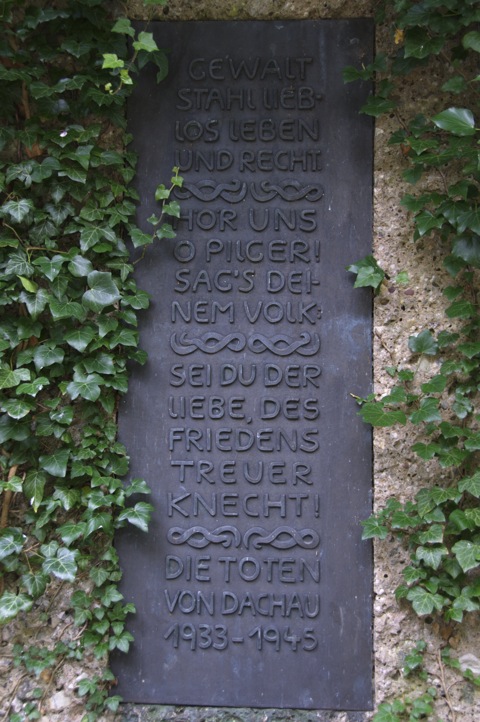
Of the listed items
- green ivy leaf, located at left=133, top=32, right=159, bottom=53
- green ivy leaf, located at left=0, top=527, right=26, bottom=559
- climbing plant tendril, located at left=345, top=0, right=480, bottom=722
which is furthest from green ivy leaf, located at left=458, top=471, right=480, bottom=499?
green ivy leaf, located at left=133, top=32, right=159, bottom=53

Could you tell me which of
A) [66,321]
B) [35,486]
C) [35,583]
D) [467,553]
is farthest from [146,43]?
[467,553]

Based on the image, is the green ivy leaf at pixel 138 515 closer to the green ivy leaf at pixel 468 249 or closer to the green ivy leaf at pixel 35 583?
the green ivy leaf at pixel 35 583

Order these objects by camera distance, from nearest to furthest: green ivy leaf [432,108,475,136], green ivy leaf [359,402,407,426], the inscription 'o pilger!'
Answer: green ivy leaf [432,108,475,136]
green ivy leaf [359,402,407,426]
the inscription 'o pilger!'

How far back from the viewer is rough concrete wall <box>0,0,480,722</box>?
7.13 feet

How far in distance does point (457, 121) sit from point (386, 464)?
104 cm

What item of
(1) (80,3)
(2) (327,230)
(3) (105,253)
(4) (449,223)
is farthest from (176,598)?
(1) (80,3)

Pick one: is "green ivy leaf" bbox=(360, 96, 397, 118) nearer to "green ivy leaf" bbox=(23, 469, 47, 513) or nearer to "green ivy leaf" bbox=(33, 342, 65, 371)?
"green ivy leaf" bbox=(33, 342, 65, 371)

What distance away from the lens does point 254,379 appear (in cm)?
228

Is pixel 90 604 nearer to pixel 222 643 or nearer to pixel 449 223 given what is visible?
pixel 222 643

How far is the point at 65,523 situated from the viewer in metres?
2.27

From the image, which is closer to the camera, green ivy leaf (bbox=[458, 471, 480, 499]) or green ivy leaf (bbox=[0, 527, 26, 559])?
green ivy leaf (bbox=[458, 471, 480, 499])

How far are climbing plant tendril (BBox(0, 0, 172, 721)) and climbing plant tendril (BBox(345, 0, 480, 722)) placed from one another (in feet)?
2.44

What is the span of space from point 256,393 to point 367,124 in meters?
0.94

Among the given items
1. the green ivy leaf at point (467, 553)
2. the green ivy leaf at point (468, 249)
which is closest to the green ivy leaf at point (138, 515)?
the green ivy leaf at point (467, 553)
